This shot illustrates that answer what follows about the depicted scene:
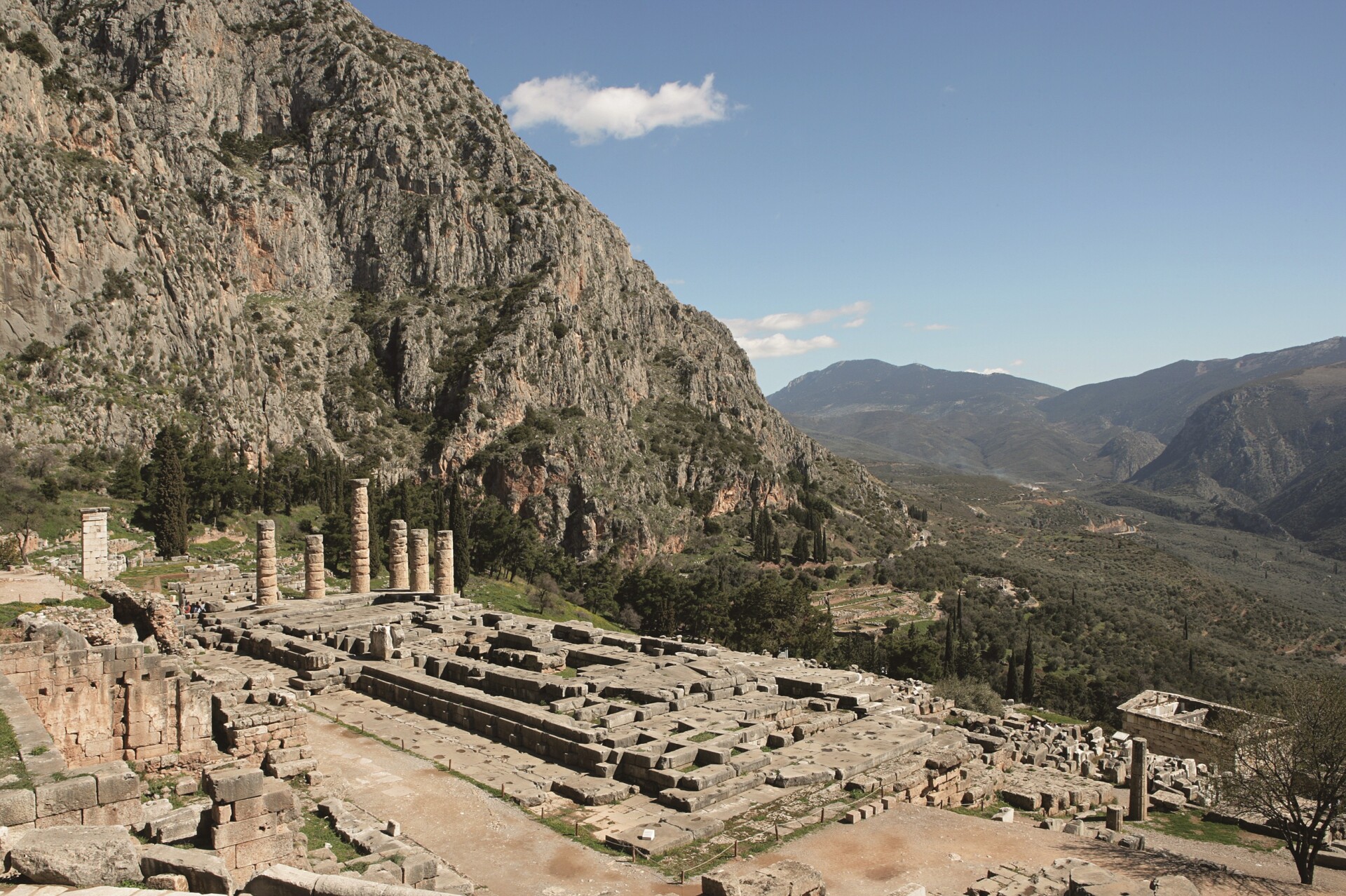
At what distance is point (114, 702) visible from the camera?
14062mm

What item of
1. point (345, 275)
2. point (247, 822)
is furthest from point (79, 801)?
point (345, 275)

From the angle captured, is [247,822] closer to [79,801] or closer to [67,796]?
[79,801]

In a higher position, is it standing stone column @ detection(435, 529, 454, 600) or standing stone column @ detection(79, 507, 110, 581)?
standing stone column @ detection(79, 507, 110, 581)

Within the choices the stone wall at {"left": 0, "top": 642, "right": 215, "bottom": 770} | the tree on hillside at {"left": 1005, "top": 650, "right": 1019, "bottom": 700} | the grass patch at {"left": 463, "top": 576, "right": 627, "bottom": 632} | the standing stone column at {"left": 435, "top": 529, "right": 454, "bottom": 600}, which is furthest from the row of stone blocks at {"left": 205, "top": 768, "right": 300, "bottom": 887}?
the tree on hillside at {"left": 1005, "top": 650, "right": 1019, "bottom": 700}

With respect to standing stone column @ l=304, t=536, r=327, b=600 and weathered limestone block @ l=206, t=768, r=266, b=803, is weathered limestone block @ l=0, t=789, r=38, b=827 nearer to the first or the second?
weathered limestone block @ l=206, t=768, r=266, b=803

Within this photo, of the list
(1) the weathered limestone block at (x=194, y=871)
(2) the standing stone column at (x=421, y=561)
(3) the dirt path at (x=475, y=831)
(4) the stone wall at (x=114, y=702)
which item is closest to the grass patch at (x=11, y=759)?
(1) the weathered limestone block at (x=194, y=871)

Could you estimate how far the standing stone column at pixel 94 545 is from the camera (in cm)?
3250

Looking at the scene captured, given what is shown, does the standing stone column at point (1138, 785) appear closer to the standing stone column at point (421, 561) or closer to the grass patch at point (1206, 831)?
the grass patch at point (1206, 831)

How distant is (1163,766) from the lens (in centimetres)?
2608

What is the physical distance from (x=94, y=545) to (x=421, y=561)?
13.1m

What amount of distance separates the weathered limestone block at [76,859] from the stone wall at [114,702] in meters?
7.07

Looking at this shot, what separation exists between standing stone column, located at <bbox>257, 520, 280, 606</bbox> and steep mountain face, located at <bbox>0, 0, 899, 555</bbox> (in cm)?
3130

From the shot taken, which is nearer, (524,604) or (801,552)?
(524,604)

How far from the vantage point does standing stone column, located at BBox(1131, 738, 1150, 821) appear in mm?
21156
